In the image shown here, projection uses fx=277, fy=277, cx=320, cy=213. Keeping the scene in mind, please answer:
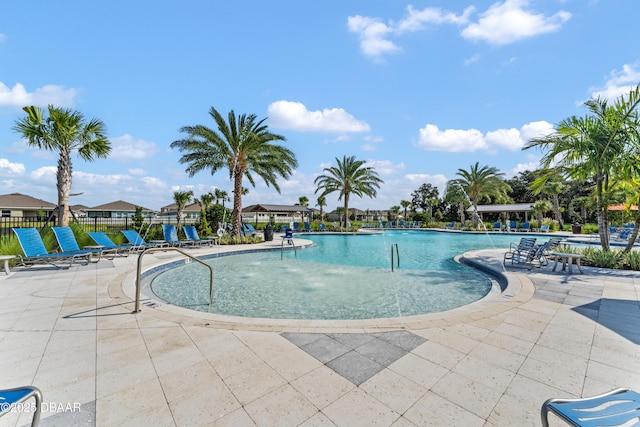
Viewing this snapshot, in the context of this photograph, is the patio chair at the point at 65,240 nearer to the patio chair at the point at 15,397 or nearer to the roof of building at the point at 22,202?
the patio chair at the point at 15,397

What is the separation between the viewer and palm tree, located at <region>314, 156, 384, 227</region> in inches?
1143

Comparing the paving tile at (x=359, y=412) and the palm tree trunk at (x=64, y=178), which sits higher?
the palm tree trunk at (x=64, y=178)

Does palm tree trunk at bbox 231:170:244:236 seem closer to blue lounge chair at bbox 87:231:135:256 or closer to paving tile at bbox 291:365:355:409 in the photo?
blue lounge chair at bbox 87:231:135:256

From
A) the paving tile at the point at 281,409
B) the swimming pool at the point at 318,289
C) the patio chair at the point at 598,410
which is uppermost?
the patio chair at the point at 598,410

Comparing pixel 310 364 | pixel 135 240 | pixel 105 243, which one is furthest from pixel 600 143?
pixel 105 243

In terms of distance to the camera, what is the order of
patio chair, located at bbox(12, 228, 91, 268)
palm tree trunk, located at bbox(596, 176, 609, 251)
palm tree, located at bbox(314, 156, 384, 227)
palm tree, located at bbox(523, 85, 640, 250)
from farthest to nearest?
palm tree, located at bbox(314, 156, 384, 227), palm tree trunk, located at bbox(596, 176, 609, 251), palm tree, located at bbox(523, 85, 640, 250), patio chair, located at bbox(12, 228, 91, 268)

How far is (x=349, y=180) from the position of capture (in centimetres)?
2914

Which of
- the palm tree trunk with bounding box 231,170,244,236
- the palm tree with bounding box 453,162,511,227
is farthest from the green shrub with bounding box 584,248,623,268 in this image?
the palm tree with bounding box 453,162,511,227

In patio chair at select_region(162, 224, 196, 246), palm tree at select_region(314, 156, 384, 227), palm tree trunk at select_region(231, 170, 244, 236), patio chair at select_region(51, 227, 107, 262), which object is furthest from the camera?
palm tree at select_region(314, 156, 384, 227)

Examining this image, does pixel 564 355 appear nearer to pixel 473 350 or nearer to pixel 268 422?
pixel 473 350

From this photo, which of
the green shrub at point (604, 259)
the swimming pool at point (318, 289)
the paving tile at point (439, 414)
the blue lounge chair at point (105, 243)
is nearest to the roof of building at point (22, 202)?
the blue lounge chair at point (105, 243)

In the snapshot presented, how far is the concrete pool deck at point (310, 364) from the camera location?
221cm

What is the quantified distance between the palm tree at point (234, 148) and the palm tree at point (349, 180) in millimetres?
12797

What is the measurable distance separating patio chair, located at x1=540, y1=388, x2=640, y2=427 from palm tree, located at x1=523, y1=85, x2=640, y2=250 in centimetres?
1102
